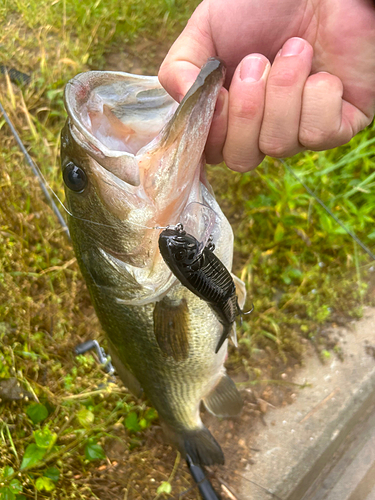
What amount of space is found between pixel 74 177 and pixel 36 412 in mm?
1448

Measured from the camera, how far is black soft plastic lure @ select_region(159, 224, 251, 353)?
0.81 metres

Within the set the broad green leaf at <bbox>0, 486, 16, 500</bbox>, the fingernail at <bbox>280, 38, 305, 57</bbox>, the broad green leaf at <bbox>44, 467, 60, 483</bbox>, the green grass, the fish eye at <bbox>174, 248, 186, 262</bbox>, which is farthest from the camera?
the green grass

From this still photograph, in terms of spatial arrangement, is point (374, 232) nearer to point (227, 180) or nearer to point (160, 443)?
point (227, 180)

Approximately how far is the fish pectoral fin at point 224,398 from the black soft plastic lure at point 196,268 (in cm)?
85

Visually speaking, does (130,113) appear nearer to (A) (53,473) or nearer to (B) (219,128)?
(B) (219,128)

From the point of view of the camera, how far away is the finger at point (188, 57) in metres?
1.02

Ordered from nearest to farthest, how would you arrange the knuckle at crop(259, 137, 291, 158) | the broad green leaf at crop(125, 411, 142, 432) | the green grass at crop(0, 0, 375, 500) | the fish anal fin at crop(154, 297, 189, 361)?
the knuckle at crop(259, 137, 291, 158), the fish anal fin at crop(154, 297, 189, 361), the green grass at crop(0, 0, 375, 500), the broad green leaf at crop(125, 411, 142, 432)

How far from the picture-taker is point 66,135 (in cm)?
105

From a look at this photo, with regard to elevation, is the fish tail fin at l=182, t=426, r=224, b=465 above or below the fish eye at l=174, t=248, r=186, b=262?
below

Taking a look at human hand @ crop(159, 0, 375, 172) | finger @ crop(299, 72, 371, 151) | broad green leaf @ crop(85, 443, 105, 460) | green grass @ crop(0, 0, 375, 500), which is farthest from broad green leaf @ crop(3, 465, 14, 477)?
finger @ crop(299, 72, 371, 151)

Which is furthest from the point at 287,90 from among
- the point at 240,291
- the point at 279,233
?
the point at 279,233

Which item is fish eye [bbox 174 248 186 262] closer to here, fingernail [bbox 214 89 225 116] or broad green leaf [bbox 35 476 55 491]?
fingernail [bbox 214 89 225 116]

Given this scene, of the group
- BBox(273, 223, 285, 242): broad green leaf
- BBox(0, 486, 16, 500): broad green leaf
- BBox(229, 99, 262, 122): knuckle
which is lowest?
BBox(0, 486, 16, 500): broad green leaf

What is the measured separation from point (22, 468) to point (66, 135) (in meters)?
1.63
